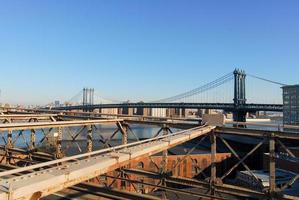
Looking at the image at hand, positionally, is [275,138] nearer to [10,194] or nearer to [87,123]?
[87,123]

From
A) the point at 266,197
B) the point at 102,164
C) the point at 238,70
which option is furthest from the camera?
the point at 238,70

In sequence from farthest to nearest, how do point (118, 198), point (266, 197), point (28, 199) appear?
1. point (118, 198)
2. point (266, 197)
3. point (28, 199)

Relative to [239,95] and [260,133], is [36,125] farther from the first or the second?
[239,95]

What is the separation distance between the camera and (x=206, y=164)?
52969 mm

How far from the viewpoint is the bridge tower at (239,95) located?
9581 cm

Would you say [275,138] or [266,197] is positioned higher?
[275,138]

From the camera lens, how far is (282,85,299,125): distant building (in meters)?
89.7

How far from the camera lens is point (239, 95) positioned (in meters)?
110

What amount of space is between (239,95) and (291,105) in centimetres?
1946

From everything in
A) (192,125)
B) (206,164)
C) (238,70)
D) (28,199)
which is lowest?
(206,164)

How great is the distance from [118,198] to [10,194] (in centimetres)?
791

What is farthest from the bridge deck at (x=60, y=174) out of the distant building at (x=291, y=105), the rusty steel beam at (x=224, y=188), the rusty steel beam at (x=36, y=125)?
the distant building at (x=291, y=105)

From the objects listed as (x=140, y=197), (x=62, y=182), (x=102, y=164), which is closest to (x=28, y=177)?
(x=62, y=182)

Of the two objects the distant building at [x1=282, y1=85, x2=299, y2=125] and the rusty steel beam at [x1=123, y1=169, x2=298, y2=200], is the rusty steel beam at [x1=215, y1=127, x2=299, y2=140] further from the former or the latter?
the distant building at [x1=282, y1=85, x2=299, y2=125]
